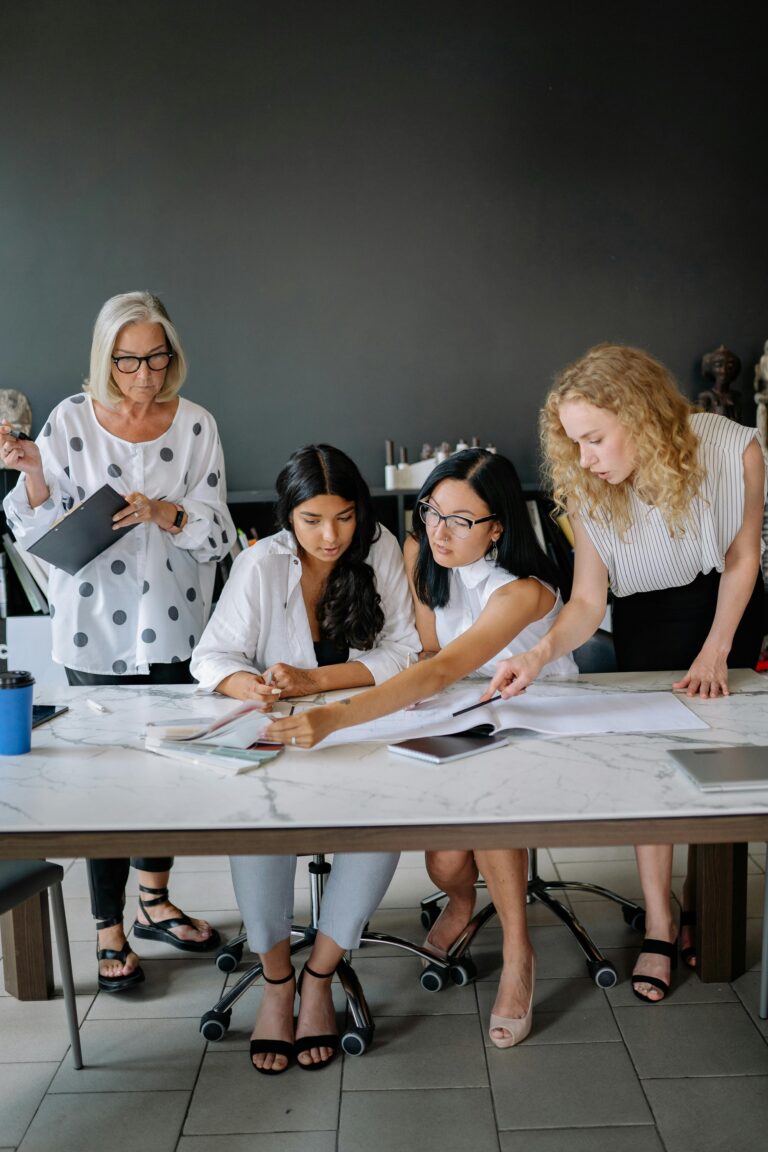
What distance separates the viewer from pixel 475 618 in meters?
2.26

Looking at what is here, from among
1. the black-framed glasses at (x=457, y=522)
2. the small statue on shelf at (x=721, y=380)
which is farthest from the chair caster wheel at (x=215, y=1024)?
the small statue on shelf at (x=721, y=380)

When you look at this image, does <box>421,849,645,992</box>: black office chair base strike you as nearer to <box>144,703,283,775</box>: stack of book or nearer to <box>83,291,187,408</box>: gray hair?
<box>144,703,283,775</box>: stack of book

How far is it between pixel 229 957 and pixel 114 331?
144 cm

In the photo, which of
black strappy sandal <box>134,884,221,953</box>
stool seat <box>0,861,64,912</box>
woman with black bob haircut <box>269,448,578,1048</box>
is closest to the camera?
stool seat <box>0,861,64,912</box>

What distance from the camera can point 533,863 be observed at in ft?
8.24

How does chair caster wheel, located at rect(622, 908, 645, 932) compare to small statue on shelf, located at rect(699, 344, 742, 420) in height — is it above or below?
below

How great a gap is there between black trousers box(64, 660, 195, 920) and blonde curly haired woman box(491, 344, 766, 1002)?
0.95 m

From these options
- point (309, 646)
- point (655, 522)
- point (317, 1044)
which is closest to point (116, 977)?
point (317, 1044)

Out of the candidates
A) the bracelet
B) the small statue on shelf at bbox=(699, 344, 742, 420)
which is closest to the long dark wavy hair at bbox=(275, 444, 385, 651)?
the bracelet

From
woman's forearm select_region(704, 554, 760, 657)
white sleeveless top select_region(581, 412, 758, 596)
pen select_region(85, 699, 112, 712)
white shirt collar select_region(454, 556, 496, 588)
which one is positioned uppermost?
white sleeveless top select_region(581, 412, 758, 596)

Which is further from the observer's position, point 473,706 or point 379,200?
point 379,200

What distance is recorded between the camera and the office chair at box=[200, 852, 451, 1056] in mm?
1984

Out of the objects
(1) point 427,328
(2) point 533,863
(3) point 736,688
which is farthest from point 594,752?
(1) point 427,328

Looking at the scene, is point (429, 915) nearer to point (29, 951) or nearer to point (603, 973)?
point (603, 973)
